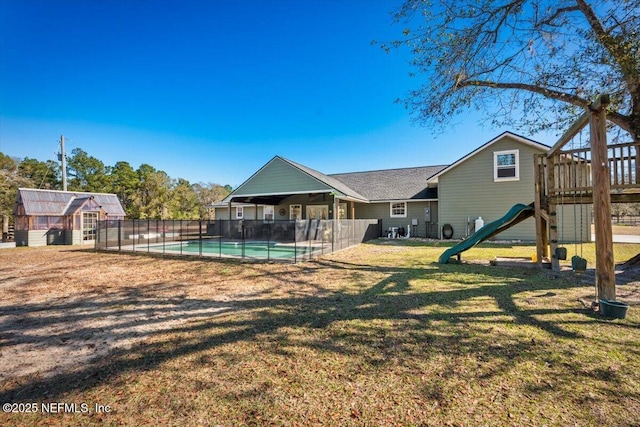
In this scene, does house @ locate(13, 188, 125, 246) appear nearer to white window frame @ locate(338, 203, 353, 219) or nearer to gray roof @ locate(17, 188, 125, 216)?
gray roof @ locate(17, 188, 125, 216)

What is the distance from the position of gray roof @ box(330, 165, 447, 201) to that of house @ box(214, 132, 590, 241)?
0.07 meters

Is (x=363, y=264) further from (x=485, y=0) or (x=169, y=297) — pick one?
(x=485, y=0)

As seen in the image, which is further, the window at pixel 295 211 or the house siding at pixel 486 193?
the window at pixel 295 211

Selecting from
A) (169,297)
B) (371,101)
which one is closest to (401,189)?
(371,101)

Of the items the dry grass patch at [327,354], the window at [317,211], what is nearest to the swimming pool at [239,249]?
the dry grass patch at [327,354]

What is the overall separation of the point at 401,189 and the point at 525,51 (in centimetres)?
1233

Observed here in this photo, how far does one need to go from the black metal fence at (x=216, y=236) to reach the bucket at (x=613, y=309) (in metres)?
7.89

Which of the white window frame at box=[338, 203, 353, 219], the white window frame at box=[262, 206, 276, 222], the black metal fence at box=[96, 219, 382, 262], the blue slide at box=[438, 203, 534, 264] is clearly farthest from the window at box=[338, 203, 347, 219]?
the blue slide at box=[438, 203, 534, 264]

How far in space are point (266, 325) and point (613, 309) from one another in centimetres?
506

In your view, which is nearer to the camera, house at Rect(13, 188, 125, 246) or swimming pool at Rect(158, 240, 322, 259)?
swimming pool at Rect(158, 240, 322, 259)

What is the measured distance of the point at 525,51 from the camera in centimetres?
718

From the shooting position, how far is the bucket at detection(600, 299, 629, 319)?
3844 mm

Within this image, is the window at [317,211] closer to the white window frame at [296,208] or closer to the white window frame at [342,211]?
the white window frame at [296,208]

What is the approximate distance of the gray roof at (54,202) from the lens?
56.1ft
